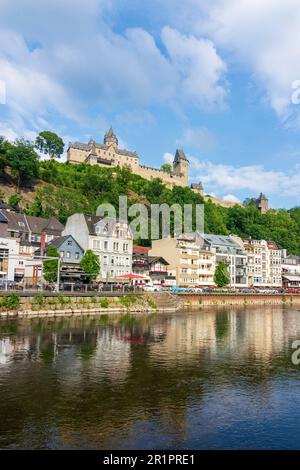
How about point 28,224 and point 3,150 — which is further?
point 3,150

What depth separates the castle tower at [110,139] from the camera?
19077cm

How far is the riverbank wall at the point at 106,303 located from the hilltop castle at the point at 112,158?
99674 mm

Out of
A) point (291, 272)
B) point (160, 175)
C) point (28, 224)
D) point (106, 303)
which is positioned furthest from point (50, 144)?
point (106, 303)

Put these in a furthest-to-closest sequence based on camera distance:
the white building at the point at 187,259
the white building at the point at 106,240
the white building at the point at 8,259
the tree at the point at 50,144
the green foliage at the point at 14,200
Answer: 1. the tree at the point at 50,144
2. the green foliage at the point at 14,200
3. the white building at the point at 187,259
4. the white building at the point at 106,240
5. the white building at the point at 8,259

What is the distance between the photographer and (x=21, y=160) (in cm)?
11950

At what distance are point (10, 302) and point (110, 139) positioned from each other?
503 feet

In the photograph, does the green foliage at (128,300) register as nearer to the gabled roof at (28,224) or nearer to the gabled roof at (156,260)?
the gabled roof at (156,260)

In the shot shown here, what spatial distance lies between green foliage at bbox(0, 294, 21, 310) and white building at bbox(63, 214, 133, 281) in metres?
28.7

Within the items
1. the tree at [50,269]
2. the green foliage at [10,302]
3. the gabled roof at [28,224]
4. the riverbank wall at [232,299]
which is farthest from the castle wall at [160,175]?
the green foliage at [10,302]

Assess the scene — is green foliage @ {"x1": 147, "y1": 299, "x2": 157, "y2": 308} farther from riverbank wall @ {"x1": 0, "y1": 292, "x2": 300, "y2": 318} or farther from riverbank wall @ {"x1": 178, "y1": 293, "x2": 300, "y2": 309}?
riverbank wall @ {"x1": 178, "y1": 293, "x2": 300, "y2": 309}

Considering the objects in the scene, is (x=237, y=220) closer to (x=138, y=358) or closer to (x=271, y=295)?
(x=271, y=295)

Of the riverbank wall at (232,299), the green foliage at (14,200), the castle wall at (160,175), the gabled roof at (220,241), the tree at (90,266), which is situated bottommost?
the riverbank wall at (232,299)

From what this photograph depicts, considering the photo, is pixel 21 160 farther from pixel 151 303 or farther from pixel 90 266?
pixel 151 303
